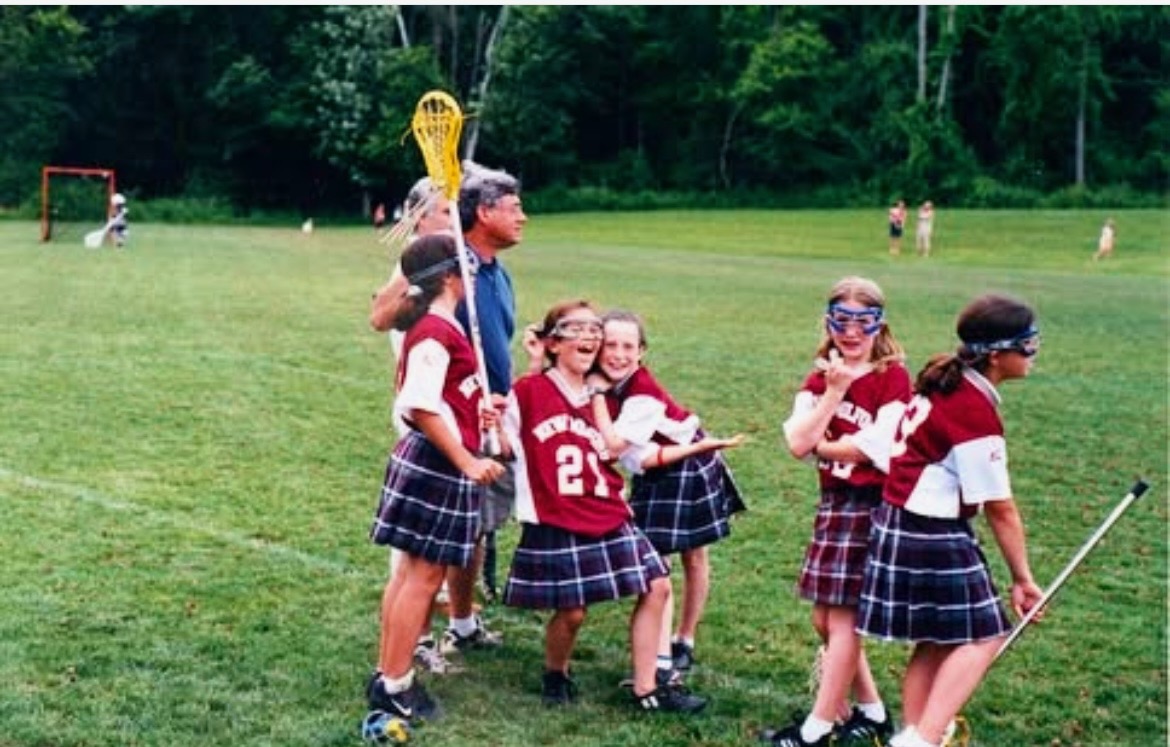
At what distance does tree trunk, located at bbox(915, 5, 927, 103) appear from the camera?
209ft

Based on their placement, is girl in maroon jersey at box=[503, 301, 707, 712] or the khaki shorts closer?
girl in maroon jersey at box=[503, 301, 707, 712]

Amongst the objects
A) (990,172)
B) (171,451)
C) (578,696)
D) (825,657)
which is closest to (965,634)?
(825,657)

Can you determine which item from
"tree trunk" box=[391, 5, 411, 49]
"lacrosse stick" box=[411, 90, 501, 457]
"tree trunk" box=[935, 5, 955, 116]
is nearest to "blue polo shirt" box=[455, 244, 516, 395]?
"lacrosse stick" box=[411, 90, 501, 457]

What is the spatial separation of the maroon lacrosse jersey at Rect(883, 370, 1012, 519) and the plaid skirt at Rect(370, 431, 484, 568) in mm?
Result: 1499

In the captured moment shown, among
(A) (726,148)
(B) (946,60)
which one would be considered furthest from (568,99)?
(B) (946,60)

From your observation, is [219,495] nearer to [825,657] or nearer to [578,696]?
[578,696]

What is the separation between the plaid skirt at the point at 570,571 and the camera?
5336 mm

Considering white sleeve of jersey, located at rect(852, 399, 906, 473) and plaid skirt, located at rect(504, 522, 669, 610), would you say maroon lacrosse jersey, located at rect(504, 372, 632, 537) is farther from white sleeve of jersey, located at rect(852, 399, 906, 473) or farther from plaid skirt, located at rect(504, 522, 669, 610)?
white sleeve of jersey, located at rect(852, 399, 906, 473)

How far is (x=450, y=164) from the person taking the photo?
5.33 m

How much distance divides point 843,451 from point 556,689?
1.46 metres

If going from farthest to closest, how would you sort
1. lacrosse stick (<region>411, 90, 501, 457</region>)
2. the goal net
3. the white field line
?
the goal net
the white field line
lacrosse stick (<region>411, 90, 501, 457</region>)

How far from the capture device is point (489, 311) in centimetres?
588

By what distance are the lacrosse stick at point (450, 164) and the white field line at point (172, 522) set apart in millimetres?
2451

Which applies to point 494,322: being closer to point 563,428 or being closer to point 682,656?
point 563,428
